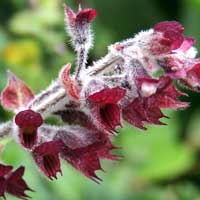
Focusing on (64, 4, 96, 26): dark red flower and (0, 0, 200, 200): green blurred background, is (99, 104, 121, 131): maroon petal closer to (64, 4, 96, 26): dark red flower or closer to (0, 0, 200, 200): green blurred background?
(64, 4, 96, 26): dark red flower

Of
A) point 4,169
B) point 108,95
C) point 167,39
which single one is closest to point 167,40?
point 167,39

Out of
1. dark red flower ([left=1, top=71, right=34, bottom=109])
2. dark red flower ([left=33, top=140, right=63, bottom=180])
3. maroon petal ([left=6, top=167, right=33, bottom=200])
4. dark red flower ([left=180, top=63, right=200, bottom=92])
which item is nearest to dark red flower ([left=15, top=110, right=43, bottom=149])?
dark red flower ([left=33, top=140, right=63, bottom=180])

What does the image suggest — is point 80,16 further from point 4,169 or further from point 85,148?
point 4,169

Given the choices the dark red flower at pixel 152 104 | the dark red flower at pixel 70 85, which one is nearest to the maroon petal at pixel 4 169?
the dark red flower at pixel 70 85

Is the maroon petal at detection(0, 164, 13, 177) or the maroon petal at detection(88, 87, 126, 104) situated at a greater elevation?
the maroon petal at detection(88, 87, 126, 104)

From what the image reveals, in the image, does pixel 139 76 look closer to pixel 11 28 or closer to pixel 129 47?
pixel 129 47

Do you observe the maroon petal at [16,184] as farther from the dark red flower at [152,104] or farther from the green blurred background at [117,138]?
the green blurred background at [117,138]
